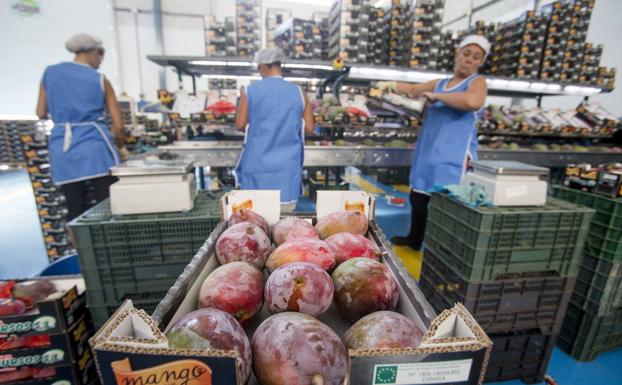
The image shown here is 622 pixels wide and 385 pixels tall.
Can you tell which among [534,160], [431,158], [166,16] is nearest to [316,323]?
[431,158]

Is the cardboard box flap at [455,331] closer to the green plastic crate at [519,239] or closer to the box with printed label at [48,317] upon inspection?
the green plastic crate at [519,239]

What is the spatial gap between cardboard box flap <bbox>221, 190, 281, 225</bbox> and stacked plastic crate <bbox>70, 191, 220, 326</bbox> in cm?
29

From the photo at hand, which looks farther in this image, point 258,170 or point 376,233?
point 258,170

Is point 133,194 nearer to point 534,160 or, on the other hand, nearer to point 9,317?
point 9,317

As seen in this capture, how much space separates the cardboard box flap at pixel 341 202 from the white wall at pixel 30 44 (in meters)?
10.0

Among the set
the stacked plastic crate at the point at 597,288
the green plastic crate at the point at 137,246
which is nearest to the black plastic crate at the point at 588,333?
the stacked plastic crate at the point at 597,288

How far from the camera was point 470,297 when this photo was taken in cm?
142

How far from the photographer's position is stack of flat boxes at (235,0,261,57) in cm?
356

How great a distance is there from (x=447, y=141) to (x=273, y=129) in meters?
1.37

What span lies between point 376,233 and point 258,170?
1.53 metres

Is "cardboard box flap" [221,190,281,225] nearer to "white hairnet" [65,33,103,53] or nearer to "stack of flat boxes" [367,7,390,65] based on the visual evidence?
"white hairnet" [65,33,103,53]

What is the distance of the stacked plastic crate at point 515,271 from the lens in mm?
1382

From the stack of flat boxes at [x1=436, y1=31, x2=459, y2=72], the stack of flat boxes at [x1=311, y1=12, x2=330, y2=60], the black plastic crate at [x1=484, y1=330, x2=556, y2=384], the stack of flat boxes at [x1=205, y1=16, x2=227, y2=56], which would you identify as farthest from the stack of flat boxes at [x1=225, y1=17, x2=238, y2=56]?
the black plastic crate at [x1=484, y1=330, x2=556, y2=384]

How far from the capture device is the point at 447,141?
237 cm
